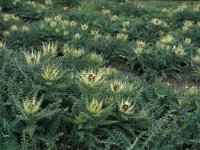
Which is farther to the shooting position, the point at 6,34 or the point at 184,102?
the point at 6,34

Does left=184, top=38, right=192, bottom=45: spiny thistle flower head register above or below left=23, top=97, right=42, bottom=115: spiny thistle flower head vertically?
below

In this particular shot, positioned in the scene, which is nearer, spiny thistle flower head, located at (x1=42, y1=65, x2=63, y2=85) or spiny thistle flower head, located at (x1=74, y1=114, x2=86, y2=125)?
spiny thistle flower head, located at (x1=74, y1=114, x2=86, y2=125)

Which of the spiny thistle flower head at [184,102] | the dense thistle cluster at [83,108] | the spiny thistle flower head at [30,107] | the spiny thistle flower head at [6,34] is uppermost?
the spiny thistle flower head at [30,107]

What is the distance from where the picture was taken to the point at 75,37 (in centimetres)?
838

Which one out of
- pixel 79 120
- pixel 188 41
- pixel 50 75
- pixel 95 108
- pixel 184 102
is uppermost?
pixel 50 75

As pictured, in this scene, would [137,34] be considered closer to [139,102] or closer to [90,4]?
[90,4]

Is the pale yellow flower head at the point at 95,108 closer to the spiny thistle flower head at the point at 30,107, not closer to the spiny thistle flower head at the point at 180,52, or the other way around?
the spiny thistle flower head at the point at 30,107

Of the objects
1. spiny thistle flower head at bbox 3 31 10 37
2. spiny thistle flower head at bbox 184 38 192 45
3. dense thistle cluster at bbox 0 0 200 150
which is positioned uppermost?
dense thistle cluster at bbox 0 0 200 150

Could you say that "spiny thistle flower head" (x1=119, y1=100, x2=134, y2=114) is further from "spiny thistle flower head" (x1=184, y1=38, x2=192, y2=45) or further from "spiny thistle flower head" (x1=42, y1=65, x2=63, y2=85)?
"spiny thistle flower head" (x1=184, y1=38, x2=192, y2=45)

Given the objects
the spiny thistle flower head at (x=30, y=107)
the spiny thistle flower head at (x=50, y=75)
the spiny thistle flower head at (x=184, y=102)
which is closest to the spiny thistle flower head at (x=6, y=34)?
the spiny thistle flower head at (x=50, y=75)

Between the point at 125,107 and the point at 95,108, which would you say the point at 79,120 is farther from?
the point at 125,107

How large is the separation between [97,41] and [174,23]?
289 centimetres

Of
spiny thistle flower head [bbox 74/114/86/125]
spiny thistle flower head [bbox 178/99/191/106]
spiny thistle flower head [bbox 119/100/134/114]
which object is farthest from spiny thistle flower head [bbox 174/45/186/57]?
spiny thistle flower head [bbox 74/114/86/125]

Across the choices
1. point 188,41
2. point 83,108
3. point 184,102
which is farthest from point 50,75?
point 188,41
